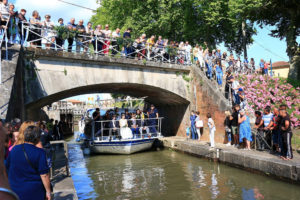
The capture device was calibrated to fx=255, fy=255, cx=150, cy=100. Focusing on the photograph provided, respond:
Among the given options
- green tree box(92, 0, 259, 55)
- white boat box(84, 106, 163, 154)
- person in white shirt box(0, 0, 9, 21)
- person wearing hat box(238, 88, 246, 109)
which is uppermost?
green tree box(92, 0, 259, 55)

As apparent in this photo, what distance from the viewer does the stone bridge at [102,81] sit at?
978 centimetres

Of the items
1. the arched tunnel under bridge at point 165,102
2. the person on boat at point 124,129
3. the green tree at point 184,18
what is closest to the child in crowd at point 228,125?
the arched tunnel under bridge at point 165,102

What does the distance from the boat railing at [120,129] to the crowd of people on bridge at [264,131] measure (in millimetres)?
4112

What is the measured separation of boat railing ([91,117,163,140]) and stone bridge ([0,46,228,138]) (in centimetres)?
194

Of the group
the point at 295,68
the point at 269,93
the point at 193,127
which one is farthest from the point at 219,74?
→ the point at 295,68

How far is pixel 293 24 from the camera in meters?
17.7

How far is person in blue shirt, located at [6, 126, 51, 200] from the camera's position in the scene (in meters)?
2.92

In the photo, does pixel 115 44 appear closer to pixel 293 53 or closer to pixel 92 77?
pixel 92 77

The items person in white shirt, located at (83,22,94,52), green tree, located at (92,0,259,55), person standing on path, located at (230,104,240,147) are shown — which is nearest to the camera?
person standing on path, located at (230,104,240,147)

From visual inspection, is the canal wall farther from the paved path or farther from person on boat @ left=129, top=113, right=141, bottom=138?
the paved path

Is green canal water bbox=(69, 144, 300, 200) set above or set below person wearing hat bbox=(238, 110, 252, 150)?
below

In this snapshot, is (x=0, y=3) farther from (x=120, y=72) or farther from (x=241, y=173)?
(x=241, y=173)

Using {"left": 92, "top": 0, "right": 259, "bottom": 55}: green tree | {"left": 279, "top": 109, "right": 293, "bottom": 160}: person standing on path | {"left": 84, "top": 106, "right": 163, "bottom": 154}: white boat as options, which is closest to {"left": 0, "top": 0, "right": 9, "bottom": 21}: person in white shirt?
{"left": 84, "top": 106, "right": 163, "bottom": 154}: white boat

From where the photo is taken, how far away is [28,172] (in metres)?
2.96
